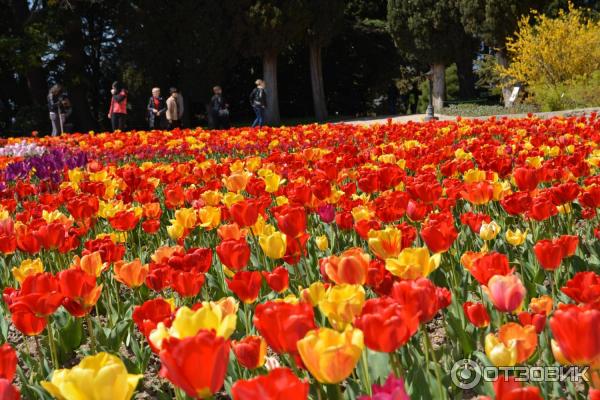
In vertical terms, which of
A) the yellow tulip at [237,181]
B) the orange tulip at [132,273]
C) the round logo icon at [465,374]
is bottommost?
the round logo icon at [465,374]

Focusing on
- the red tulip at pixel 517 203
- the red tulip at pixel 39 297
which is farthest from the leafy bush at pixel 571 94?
the red tulip at pixel 39 297

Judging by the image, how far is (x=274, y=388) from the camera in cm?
86

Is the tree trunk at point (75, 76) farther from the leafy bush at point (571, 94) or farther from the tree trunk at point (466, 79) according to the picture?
the leafy bush at point (571, 94)

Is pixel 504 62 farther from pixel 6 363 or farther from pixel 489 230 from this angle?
pixel 6 363

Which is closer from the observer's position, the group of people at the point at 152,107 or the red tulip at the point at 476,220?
the red tulip at the point at 476,220

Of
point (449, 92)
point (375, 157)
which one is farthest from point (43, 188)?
point (449, 92)

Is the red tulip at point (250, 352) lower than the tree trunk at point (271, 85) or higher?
lower

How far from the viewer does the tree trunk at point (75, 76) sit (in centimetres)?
2244

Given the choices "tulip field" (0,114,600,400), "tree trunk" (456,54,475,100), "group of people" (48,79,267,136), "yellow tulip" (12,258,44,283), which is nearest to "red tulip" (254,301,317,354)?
"tulip field" (0,114,600,400)

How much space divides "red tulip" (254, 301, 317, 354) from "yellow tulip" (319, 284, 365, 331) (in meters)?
0.12

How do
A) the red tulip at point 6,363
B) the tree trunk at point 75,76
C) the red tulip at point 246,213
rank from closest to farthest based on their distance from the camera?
the red tulip at point 6,363, the red tulip at point 246,213, the tree trunk at point 75,76

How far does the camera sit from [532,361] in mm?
1606

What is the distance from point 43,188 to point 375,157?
8.16ft

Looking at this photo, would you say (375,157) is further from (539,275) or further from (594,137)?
(539,275)
